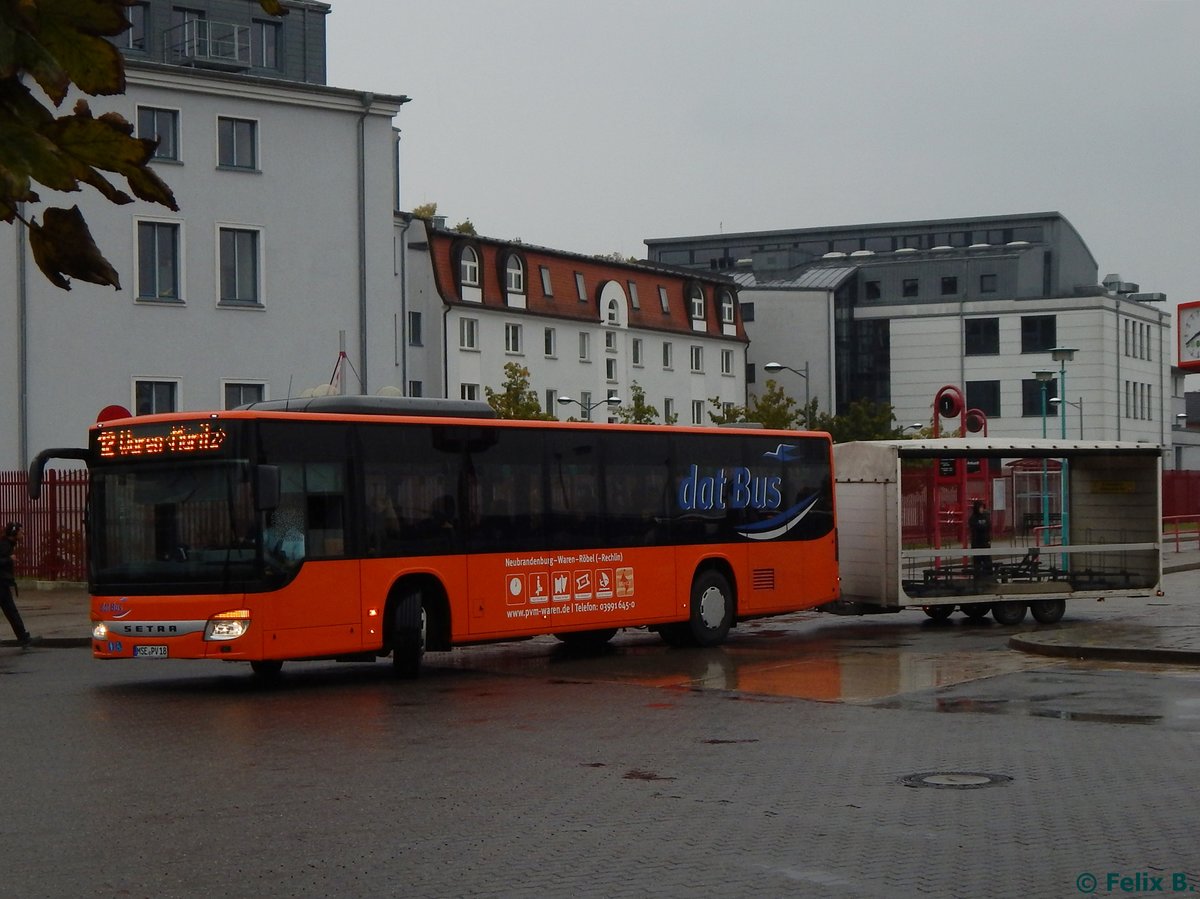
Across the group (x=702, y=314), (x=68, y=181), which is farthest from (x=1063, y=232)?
(x=68, y=181)

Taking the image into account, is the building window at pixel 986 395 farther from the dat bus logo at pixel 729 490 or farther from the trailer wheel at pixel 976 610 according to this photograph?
the dat bus logo at pixel 729 490

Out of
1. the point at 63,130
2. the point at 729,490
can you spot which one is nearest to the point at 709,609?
the point at 729,490

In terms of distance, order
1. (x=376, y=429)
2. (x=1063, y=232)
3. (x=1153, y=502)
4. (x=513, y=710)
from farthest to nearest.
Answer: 1. (x=1063, y=232)
2. (x=1153, y=502)
3. (x=376, y=429)
4. (x=513, y=710)

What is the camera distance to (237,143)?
137 ft

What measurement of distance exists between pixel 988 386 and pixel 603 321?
1106 inches

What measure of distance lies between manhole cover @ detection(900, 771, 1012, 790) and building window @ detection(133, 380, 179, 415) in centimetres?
3227

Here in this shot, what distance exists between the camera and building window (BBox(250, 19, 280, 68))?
5778cm

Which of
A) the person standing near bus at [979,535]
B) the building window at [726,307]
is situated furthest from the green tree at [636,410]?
the person standing near bus at [979,535]

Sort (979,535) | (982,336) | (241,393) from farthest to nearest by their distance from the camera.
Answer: (982,336) → (241,393) → (979,535)

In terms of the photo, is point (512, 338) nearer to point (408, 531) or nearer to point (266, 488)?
point (408, 531)

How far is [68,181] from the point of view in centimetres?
279

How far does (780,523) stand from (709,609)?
1.90m

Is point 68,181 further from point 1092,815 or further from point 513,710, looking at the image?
point 513,710

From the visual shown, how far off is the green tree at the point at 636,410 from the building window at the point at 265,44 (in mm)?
18577
